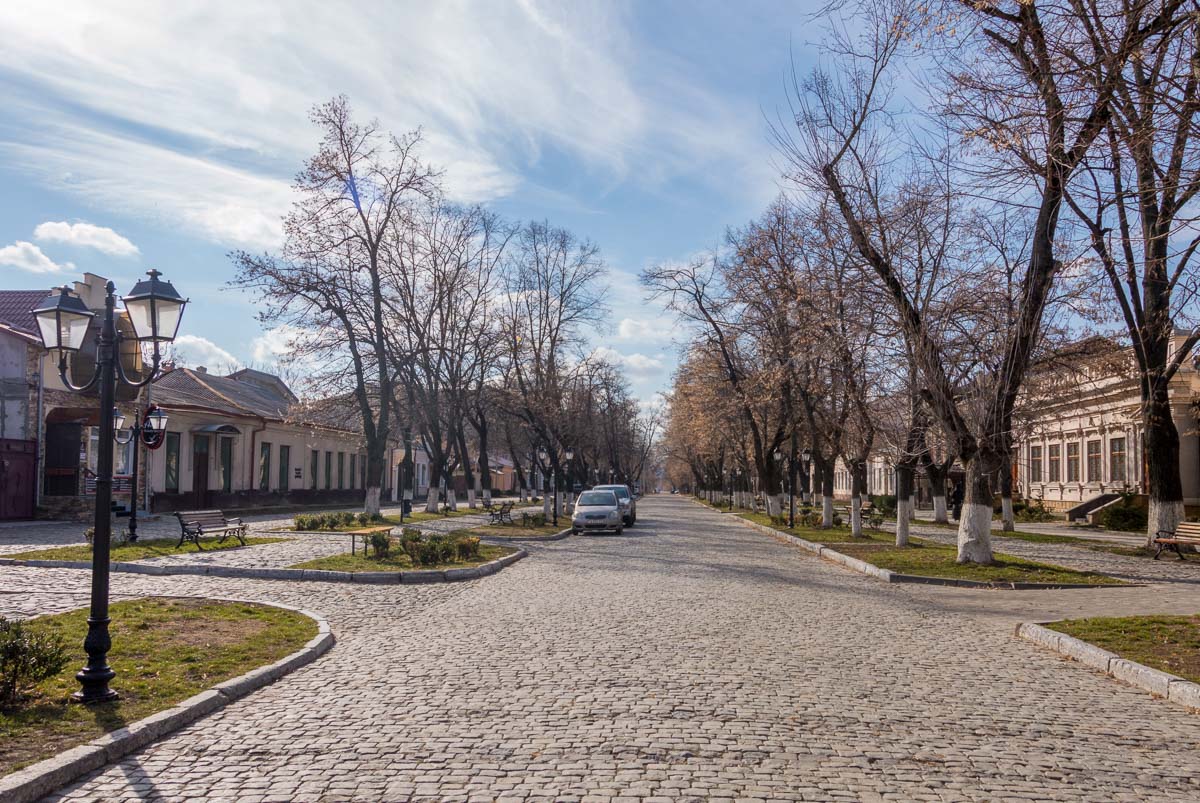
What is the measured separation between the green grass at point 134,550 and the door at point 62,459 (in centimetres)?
1016

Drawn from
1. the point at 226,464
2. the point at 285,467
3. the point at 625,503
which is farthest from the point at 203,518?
the point at 285,467

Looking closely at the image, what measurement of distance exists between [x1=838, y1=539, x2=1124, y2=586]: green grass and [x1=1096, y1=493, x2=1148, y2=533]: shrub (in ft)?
58.9

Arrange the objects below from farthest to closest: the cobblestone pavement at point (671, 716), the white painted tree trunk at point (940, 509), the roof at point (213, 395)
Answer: the roof at point (213, 395), the white painted tree trunk at point (940, 509), the cobblestone pavement at point (671, 716)

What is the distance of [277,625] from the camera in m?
10.3

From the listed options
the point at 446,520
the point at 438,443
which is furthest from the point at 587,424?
the point at 446,520

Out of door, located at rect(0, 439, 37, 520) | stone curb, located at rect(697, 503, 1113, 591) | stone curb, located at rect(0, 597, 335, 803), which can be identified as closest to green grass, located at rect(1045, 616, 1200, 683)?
stone curb, located at rect(697, 503, 1113, 591)

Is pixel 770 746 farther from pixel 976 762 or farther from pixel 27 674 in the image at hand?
pixel 27 674

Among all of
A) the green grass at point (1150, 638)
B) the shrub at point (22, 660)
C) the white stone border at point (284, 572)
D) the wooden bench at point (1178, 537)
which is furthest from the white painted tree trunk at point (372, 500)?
the shrub at point (22, 660)

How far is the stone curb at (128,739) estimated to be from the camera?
4.95 meters

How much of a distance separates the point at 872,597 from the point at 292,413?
24667mm

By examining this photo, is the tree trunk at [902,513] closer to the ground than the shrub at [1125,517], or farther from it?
farther from it

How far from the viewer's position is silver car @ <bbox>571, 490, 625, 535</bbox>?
31.0m

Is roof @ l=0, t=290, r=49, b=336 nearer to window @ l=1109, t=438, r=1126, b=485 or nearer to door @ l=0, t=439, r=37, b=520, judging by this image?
door @ l=0, t=439, r=37, b=520

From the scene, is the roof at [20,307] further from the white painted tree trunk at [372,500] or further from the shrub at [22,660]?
the shrub at [22,660]
